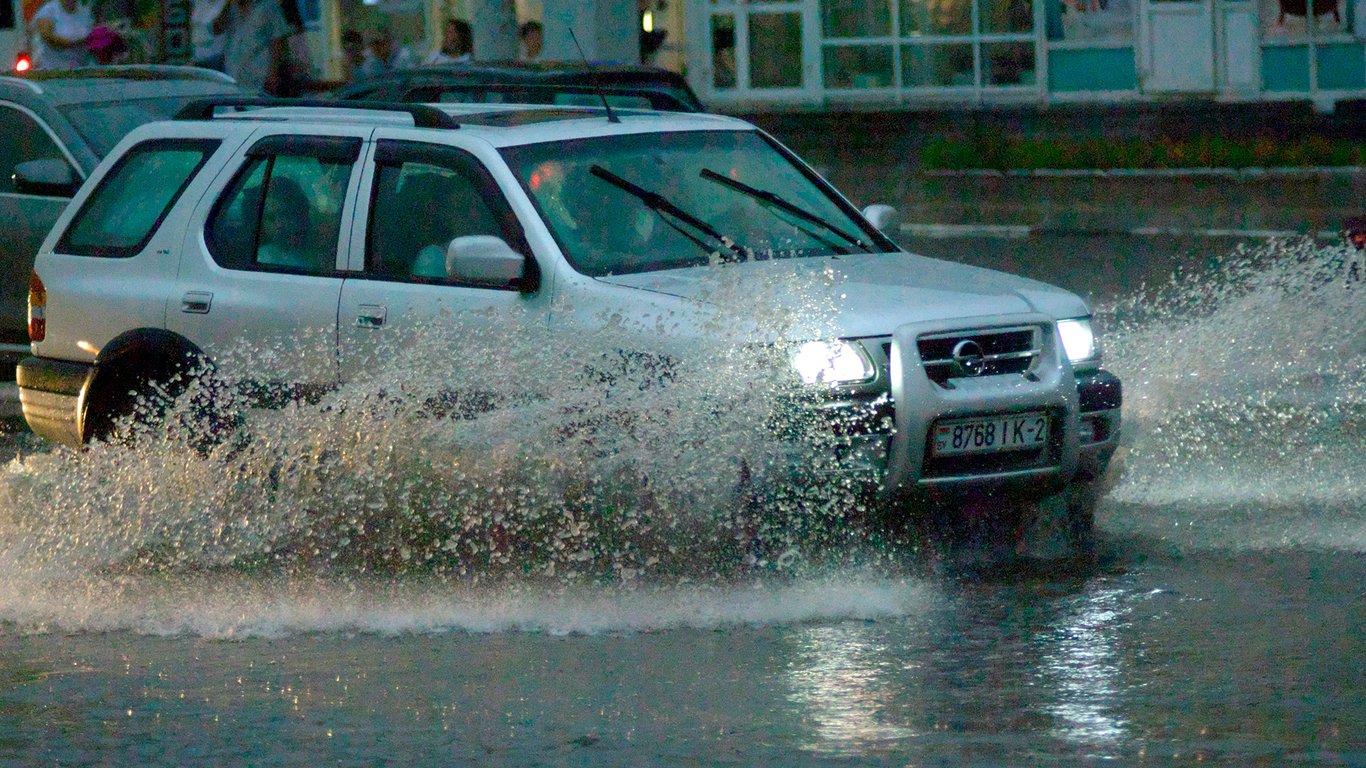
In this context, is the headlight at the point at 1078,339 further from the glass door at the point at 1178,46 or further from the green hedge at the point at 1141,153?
the glass door at the point at 1178,46

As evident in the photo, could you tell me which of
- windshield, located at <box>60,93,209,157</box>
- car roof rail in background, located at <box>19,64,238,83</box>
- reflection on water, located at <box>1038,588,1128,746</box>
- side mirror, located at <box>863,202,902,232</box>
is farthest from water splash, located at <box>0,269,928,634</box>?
car roof rail in background, located at <box>19,64,238,83</box>

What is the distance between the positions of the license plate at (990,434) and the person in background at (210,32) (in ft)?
41.8

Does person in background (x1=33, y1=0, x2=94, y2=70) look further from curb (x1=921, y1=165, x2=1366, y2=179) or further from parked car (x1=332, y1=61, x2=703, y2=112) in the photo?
curb (x1=921, y1=165, x2=1366, y2=179)

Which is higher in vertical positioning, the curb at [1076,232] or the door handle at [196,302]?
the door handle at [196,302]

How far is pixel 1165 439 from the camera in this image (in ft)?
29.7

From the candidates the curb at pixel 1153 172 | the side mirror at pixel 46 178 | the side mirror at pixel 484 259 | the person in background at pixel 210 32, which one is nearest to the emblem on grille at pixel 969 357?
the side mirror at pixel 484 259

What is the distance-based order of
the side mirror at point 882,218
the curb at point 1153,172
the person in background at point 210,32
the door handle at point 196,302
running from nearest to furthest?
the door handle at point 196,302, the side mirror at point 882,218, the person in background at point 210,32, the curb at point 1153,172

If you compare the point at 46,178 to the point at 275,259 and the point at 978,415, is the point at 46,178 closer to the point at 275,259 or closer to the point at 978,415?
the point at 275,259

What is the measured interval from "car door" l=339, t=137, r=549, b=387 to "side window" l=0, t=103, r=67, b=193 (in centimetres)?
435

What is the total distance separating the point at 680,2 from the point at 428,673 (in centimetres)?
2488

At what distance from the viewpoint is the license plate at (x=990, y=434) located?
664 cm

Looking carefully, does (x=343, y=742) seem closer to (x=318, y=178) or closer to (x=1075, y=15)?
(x=318, y=178)

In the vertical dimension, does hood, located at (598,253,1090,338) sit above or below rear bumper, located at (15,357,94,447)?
above

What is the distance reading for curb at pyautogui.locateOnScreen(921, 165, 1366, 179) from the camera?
65.8 feet
